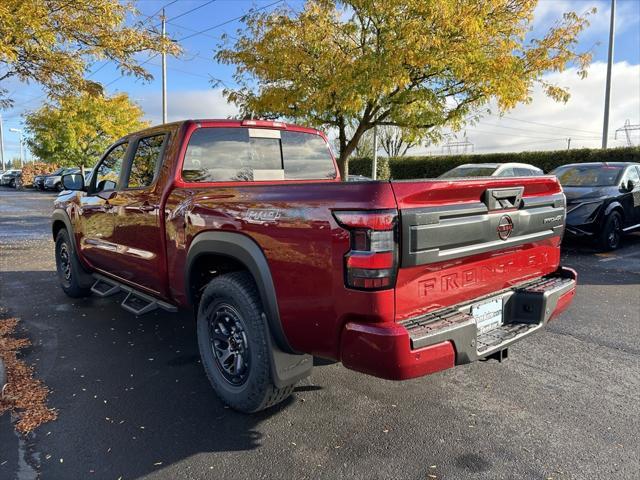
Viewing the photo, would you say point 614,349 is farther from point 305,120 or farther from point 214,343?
Answer: point 305,120

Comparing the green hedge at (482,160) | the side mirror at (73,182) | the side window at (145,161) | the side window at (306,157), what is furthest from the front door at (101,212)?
the green hedge at (482,160)

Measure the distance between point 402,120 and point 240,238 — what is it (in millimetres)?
8048

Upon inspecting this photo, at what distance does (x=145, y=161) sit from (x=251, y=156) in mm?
982

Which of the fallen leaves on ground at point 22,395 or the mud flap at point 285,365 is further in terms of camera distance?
the fallen leaves on ground at point 22,395

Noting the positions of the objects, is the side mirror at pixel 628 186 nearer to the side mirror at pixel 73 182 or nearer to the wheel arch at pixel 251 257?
the wheel arch at pixel 251 257

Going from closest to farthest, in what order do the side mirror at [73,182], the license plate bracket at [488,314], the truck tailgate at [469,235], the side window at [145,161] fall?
1. the truck tailgate at [469,235]
2. the license plate bracket at [488,314]
3. the side window at [145,161]
4. the side mirror at [73,182]

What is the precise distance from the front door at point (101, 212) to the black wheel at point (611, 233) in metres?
8.07

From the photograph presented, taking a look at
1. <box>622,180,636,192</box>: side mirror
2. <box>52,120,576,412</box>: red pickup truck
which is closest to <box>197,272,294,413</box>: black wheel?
<box>52,120,576,412</box>: red pickup truck

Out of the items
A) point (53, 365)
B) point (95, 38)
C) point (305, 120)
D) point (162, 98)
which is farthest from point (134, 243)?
point (162, 98)

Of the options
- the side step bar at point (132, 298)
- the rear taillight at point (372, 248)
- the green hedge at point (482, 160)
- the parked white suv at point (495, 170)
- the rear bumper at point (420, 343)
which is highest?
the green hedge at point (482, 160)

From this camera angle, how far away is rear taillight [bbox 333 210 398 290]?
223 centimetres

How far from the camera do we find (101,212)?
4758 mm

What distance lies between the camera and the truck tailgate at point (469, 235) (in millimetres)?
2336

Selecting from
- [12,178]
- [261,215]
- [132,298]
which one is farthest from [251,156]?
[12,178]
